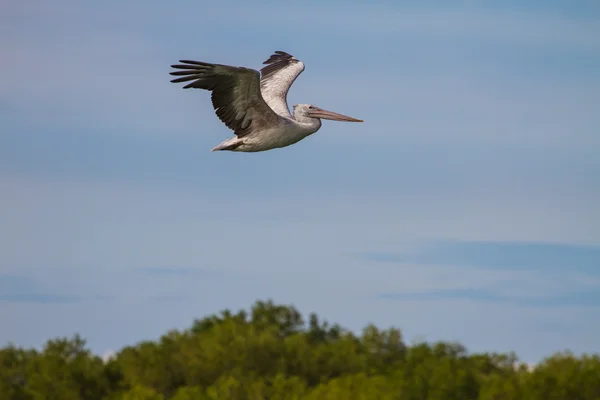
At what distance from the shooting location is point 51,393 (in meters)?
35.0

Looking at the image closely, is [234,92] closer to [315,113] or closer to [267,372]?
[315,113]

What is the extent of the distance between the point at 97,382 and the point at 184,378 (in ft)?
7.83

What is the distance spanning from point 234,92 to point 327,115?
164 inches

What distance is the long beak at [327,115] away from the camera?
27.5 meters

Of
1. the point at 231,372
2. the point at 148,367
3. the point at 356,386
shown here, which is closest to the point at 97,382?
the point at 148,367

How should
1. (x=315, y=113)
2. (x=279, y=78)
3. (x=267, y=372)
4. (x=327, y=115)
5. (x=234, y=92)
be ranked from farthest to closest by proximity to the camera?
(x=267, y=372) → (x=279, y=78) → (x=327, y=115) → (x=315, y=113) → (x=234, y=92)

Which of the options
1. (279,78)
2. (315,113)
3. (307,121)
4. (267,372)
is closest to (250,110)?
(307,121)

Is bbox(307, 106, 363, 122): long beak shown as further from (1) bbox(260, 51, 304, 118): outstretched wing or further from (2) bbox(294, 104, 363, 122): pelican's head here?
(1) bbox(260, 51, 304, 118): outstretched wing

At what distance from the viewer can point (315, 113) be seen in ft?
90.3

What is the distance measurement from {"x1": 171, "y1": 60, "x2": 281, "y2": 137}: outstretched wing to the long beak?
2530 mm

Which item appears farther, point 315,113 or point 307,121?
point 315,113

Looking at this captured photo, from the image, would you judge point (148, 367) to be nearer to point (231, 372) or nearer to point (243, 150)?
point (231, 372)

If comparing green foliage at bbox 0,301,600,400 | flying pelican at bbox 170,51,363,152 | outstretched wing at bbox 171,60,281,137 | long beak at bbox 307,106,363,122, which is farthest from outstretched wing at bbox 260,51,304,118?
green foliage at bbox 0,301,600,400

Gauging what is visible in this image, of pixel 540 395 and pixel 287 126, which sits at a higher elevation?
pixel 287 126
